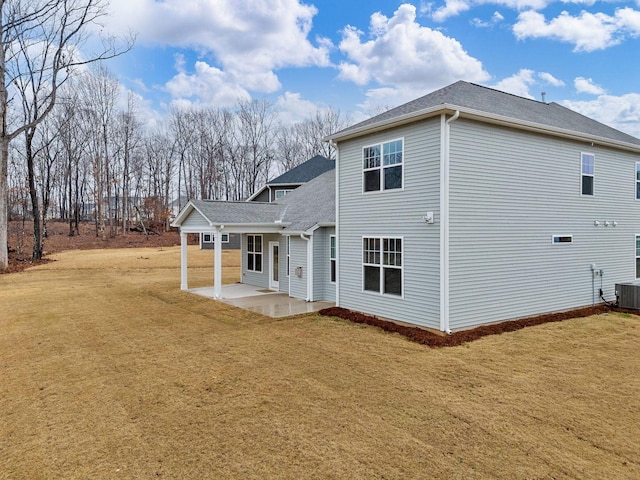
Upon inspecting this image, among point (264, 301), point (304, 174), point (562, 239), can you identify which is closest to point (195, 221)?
point (264, 301)

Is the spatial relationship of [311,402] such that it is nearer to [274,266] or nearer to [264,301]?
[264,301]

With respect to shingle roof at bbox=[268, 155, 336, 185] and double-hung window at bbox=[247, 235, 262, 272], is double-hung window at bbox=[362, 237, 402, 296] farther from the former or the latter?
shingle roof at bbox=[268, 155, 336, 185]

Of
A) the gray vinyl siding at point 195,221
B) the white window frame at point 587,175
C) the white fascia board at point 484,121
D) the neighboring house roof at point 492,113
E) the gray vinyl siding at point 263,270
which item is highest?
the neighboring house roof at point 492,113

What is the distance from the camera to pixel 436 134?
830 cm

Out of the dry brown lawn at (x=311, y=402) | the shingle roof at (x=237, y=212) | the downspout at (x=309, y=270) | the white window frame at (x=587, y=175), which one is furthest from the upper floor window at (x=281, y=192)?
the white window frame at (x=587, y=175)

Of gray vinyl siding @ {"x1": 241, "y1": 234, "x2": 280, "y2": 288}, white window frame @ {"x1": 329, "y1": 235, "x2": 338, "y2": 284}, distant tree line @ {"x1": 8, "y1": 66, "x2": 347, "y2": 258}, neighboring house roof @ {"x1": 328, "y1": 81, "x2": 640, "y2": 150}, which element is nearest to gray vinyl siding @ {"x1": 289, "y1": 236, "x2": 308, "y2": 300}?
white window frame @ {"x1": 329, "y1": 235, "x2": 338, "y2": 284}

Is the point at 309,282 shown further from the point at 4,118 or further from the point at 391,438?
the point at 4,118

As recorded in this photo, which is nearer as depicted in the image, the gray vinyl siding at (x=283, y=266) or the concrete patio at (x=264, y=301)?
the concrete patio at (x=264, y=301)

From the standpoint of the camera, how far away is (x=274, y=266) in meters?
15.0

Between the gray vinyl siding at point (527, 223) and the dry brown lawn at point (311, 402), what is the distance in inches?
40.6

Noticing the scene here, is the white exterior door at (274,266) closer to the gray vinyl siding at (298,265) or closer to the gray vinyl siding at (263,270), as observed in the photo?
the gray vinyl siding at (263,270)

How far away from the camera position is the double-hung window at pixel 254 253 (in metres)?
15.8

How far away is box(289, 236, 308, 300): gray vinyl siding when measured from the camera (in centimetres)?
1266

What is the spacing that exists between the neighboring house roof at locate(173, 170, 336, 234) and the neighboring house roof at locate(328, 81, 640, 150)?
292 cm
